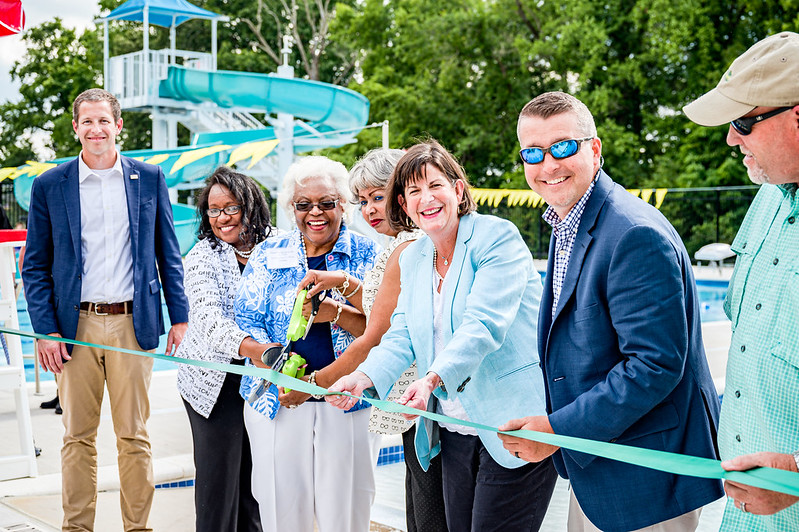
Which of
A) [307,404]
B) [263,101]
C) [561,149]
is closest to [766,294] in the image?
[561,149]

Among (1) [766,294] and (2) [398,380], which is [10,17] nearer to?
(2) [398,380]

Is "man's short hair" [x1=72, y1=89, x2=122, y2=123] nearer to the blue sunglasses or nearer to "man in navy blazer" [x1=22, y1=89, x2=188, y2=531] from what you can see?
"man in navy blazer" [x1=22, y1=89, x2=188, y2=531]

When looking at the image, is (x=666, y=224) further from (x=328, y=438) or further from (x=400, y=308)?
(x=328, y=438)

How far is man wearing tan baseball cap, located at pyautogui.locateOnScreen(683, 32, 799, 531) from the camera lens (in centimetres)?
171

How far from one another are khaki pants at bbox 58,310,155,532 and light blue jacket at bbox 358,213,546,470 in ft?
5.97

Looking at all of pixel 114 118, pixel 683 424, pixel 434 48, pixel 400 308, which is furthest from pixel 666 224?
pixel 434 48

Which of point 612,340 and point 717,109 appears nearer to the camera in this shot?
point 717,109

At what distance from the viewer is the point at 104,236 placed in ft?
12.7

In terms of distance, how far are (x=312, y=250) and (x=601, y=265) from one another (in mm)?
1503

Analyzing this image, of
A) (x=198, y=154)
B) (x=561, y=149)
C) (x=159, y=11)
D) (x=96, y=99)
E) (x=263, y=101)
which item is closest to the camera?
(x=561, y=149)

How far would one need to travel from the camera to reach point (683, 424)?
6.48 ft

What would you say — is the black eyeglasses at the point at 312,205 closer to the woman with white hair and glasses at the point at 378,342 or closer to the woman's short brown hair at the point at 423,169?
the woman with white hair and glasses at the point at 378,342

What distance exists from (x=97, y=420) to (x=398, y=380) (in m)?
1.81

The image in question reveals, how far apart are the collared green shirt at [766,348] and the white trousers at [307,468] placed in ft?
4.81
